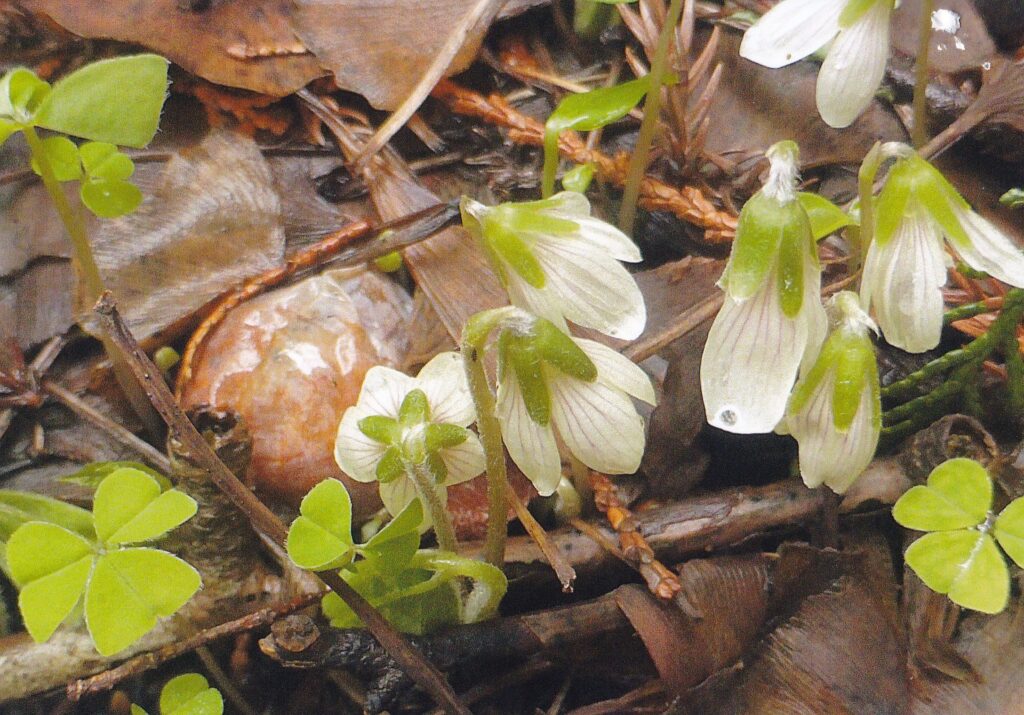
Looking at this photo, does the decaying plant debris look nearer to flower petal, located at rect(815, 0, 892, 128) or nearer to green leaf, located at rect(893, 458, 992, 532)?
green leaf, located at rect(893, 458, 992, 532)

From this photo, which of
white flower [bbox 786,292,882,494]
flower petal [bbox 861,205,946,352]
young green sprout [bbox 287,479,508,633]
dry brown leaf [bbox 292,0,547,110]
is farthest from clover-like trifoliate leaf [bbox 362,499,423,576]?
dry brown leaf [bbox 292,0,547,110]

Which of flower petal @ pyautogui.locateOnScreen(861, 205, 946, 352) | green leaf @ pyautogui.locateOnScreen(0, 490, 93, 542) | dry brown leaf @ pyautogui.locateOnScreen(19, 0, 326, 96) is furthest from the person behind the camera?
dry brown leaf @ pyautogui.locateOnScreen(19, 0, 326, 96)

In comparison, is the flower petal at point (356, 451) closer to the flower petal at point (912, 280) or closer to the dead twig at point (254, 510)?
the dead twig at point (254, 510)

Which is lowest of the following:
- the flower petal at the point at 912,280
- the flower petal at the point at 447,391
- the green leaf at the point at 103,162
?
the flower petal at the point at 447,391

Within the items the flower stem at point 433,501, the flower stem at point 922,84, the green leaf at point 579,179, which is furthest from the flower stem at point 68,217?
the flower stem at point 922,84

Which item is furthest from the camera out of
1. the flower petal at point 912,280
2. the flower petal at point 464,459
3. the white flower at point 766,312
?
the flower petal at point 464,459

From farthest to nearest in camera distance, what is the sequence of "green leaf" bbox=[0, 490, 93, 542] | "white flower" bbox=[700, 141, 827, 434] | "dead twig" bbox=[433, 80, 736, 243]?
"dead twig" bbox=[433, 80, 736, 243]
"green leaf" bbox=[0, 490, 93, 542]
"white flower" bbox=[700, 141, 827, 434]

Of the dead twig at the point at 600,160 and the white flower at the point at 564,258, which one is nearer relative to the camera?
the white flower at the point at 564,258
